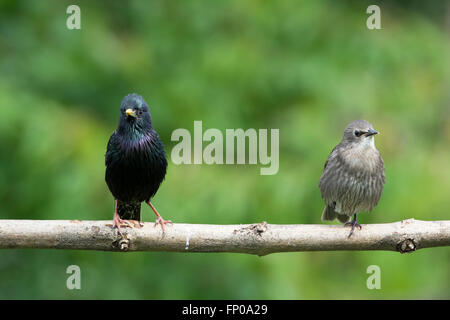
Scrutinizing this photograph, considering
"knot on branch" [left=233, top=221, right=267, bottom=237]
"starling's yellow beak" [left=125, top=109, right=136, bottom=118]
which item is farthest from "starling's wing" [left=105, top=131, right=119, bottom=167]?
"knot on branch" [left=233, top=221, right=267, bottom=237]

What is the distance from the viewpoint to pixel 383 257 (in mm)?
7242

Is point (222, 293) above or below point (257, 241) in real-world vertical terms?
below

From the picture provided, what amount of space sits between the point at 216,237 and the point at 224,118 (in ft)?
11.5

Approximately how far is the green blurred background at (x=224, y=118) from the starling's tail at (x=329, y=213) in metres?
1.25

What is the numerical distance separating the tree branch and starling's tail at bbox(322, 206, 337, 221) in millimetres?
870

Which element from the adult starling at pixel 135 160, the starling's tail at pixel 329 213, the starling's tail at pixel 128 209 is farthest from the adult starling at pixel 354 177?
the starling's tail at pixel 128 209

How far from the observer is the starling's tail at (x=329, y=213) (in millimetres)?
5531

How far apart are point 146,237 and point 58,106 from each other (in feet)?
11.4

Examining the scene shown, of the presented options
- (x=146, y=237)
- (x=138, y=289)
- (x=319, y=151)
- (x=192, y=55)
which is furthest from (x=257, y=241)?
(x=192, y=55)


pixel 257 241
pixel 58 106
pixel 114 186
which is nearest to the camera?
pixel 257 241

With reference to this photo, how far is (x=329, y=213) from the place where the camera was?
557 cm

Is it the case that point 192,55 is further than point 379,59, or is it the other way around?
point 192,55

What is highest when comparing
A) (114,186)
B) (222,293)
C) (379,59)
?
(379,59)

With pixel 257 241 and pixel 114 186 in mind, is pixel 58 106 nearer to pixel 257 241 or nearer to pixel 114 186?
pixel 114 186
